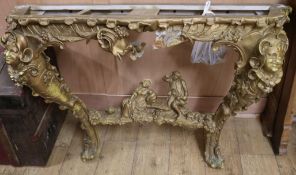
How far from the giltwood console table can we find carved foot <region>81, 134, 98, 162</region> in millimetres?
259

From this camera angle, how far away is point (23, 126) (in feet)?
4.06

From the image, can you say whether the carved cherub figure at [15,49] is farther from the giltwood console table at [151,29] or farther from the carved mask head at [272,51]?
the carved mask head at [272,51]

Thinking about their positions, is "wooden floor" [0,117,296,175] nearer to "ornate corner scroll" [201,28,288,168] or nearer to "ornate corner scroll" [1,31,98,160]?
"ornate corner scroll" [1,31,98,160]

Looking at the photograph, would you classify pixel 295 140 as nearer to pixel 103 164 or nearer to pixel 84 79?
pixel 103 164

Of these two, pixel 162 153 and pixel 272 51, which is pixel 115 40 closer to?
pixel 272 51

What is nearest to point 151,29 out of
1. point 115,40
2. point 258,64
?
point 115,40

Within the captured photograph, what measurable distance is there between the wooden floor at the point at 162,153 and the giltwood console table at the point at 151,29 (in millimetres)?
268

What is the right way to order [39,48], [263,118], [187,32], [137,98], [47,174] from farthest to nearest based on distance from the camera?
[263,118] < [47,174] < [137,98] < [39,48] < [187,32]

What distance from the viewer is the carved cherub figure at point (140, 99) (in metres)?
1.23

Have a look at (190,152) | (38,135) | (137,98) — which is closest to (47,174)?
(38,135)

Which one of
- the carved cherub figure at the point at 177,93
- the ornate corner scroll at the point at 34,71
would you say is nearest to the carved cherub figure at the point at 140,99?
the carved cherub figure at the point at 177,93

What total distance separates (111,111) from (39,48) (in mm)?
383

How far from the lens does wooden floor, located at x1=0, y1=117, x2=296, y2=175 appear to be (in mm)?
1331

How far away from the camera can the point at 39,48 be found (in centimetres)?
104
